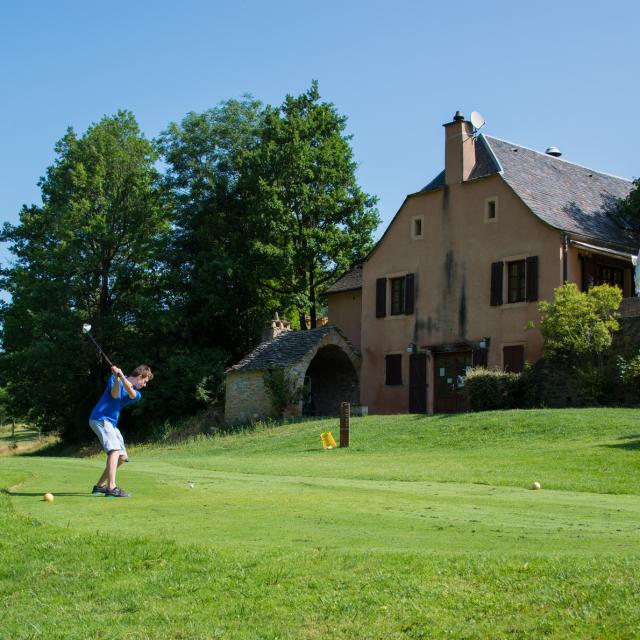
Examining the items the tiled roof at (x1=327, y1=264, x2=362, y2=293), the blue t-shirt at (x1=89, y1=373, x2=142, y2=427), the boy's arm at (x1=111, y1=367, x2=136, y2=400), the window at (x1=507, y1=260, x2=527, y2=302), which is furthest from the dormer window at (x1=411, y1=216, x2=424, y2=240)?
the boy's arm at (x1=111, y1=367, x2=136, y2=400)

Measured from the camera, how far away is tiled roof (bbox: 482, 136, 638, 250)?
37719 mm

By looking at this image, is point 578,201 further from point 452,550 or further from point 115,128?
point 452,550

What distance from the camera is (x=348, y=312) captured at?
4616cm

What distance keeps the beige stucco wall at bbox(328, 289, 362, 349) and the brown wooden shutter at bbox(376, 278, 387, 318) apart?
10.6 ft

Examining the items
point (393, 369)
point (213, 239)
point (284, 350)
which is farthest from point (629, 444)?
point (213, 239)

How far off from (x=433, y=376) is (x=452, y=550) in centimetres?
3146

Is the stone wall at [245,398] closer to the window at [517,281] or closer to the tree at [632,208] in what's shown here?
the window at [517,281]

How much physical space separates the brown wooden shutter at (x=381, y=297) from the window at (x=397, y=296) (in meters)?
0.35

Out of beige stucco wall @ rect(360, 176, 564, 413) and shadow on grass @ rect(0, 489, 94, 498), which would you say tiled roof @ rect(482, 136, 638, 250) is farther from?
shadow on grass @ rect(0, 489, 94, 498)

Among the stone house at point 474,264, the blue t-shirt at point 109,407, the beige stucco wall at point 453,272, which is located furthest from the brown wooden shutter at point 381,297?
the blue t-shirt at point 109,407

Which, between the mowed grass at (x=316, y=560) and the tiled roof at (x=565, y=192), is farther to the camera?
the tiled roof at (x=565, y=192)

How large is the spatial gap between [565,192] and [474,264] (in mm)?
5766

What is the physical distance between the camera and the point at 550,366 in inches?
1342

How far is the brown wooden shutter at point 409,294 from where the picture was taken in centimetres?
4050
